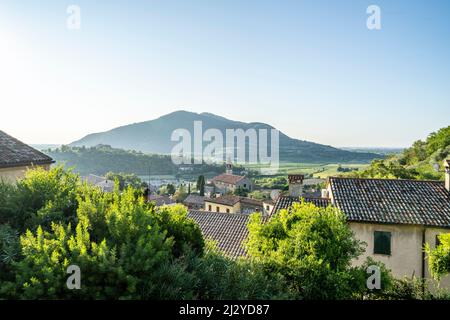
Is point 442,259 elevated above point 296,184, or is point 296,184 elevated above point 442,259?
point 296,184

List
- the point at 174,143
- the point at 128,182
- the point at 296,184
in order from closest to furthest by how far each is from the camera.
Answer: the point at 296,184
the point at 128,182
the point at 174,143

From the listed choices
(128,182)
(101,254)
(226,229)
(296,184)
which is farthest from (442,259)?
(128,182)

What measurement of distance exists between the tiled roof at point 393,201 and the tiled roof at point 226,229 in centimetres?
511

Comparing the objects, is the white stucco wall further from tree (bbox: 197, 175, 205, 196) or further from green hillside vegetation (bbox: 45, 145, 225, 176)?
green hillside vegetation (bbox: 45, 145, 225, 176)

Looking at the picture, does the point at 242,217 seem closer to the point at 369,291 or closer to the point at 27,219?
the point at 369,291

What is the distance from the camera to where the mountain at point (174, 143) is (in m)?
122

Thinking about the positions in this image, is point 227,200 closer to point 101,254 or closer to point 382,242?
point 382,242

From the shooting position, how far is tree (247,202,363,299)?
822 cm

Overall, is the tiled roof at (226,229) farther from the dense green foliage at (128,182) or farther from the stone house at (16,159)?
the stone house at (16,159)

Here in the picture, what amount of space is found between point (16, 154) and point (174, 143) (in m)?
149

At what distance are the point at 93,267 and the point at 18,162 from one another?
10.0 m

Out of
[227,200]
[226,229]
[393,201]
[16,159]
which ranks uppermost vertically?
[16,159]

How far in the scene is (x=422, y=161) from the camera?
4269 centimetres

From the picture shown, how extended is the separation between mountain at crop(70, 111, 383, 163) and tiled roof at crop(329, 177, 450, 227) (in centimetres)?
10273
